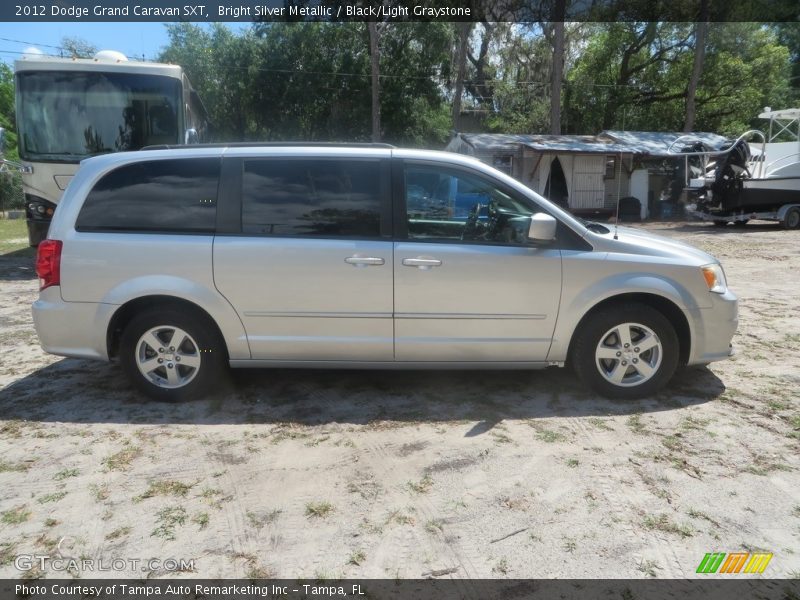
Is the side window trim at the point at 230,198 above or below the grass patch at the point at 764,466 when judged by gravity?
above

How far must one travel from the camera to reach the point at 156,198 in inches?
180

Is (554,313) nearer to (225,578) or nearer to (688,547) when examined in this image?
(688,547)

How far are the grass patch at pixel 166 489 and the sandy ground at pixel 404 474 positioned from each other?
0.01m

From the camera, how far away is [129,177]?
4.59 m

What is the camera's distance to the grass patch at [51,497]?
3.31 meters

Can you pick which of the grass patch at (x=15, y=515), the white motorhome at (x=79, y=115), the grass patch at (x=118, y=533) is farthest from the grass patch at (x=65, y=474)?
the white motorhome at (x=79, y=115)

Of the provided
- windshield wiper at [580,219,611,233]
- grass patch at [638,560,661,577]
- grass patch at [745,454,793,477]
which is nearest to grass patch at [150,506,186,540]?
grass patch at [638,560,661,577]

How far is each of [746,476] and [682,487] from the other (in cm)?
44

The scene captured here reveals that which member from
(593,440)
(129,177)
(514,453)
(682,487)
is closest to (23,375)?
(129,177)

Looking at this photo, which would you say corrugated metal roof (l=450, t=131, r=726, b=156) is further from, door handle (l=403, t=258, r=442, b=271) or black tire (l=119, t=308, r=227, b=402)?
black tire (l=119, t=308, r=227, b=402)

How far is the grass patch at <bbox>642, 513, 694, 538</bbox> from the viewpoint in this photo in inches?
118

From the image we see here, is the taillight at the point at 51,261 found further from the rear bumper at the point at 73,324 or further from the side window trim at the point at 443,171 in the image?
the side window trim at the point at 443,171

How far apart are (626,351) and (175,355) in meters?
3.42

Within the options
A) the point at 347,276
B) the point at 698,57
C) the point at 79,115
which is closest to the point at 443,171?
the point at 347,276
